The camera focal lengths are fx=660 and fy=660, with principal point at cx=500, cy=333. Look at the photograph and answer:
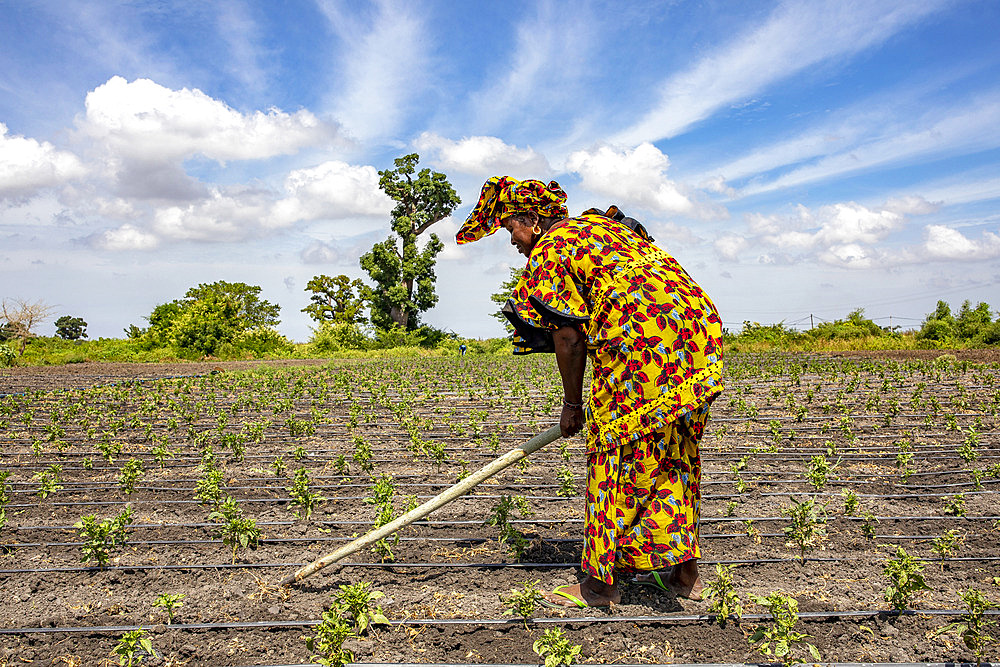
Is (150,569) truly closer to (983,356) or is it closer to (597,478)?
(597,478)

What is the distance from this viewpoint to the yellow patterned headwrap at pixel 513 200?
279 centimetres

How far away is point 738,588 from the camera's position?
2.97 metres

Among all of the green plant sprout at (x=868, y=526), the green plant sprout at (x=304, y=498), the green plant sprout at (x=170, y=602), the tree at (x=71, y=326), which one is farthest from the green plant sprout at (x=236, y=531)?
the tree at (x=71, y=326)

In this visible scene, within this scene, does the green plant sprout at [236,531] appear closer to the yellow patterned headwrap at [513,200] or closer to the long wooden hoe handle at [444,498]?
the long wooden hoe handle at [444,498]

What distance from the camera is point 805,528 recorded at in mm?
3363

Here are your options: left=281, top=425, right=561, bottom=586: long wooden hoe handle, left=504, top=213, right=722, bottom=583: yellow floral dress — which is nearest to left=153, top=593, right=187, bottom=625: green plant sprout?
left=281, top=425, right=561, bottom=586: long wooden hoe handle

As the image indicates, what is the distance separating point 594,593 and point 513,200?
5.55ft

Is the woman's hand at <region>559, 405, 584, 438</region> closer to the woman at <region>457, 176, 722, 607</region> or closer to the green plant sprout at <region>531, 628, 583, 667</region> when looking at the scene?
the woman at <region>457, 176, 722, 607</region>

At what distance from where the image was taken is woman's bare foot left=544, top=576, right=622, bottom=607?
2.75 meters

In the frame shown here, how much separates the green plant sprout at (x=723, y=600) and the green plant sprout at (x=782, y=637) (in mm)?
140

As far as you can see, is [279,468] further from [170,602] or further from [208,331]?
[208,331]

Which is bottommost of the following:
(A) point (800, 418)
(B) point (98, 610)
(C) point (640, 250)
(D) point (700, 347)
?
(B) point (98, 610)

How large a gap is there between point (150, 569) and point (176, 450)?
10.6 feet

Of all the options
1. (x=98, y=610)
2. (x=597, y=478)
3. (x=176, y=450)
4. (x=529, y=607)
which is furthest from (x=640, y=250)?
(x=176, y=450)
